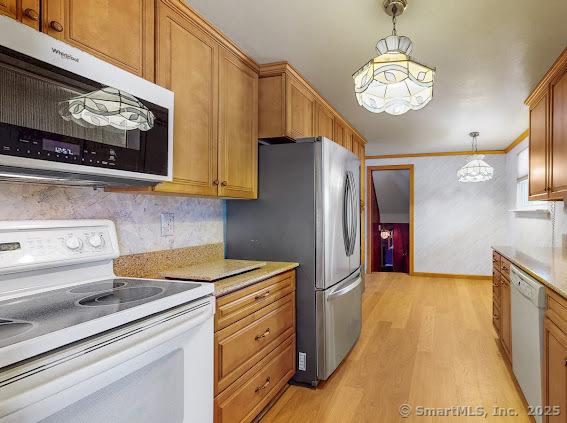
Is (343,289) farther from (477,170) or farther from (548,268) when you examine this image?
(477,170)

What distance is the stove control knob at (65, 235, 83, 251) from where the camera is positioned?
157 cm

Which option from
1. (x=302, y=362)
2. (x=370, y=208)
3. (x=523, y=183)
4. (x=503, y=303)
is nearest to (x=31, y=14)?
(x=302, y=362)

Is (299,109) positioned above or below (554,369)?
above

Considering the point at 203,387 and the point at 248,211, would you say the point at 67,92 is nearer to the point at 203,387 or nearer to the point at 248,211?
the point at 203,387

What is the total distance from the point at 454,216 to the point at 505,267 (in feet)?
13.0

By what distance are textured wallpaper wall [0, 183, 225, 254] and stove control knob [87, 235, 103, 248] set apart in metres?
0.12

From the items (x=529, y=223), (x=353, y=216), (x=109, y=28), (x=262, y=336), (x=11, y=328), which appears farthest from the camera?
(x=529, y=223)

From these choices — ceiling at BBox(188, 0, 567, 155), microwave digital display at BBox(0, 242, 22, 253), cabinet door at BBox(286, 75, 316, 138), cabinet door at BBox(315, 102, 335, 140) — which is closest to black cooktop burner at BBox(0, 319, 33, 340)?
microwave digital display at BBox(0, 242, 22, 253)

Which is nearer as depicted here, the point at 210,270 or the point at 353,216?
the point at 210,270

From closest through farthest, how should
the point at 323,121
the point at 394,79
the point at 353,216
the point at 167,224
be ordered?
the point at 394,79 < the point at 167,224 < the point at 353,216 < the point at 323,121

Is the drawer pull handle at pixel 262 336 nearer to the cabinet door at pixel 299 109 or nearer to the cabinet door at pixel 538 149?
the cabinet door at pixel 299 109

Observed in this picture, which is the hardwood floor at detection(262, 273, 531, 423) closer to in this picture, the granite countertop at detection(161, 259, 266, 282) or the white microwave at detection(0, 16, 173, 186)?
the granite countertop at detection(161, 259, 266, 282)

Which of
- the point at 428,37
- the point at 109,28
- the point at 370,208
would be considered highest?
the point at 428,37

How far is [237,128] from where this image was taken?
2457 mm
